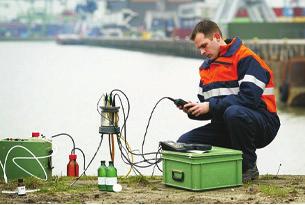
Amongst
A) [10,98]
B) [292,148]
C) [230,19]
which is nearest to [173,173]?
[292,148]

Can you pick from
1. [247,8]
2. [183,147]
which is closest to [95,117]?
[183,147]

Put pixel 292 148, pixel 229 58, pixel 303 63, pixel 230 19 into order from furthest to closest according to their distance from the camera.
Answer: pixel 230 19, pixel 303 63, pixel 292 148, pixel 229 58

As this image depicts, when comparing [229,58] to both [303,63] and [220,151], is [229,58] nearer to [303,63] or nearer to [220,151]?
[220,151]

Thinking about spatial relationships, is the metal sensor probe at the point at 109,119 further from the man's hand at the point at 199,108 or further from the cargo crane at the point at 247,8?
the cargo crane at the point at 247,8

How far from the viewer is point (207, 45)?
6750mm

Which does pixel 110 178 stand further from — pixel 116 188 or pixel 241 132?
pixel 241 132

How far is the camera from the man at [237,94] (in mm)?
6617

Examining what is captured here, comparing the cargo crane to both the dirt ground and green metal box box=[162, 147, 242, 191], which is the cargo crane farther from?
green metal box box=[162, 147, 242, 191]

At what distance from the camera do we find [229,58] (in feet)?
22.2

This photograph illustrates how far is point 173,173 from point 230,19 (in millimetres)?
89134

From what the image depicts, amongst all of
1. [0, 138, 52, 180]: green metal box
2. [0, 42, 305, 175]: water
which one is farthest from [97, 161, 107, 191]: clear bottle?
[0, 42, 305, 175]: water

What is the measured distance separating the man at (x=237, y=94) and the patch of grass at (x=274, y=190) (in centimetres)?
37

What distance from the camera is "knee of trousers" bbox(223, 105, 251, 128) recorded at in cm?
654

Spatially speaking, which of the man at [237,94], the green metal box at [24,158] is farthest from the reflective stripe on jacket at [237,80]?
the green metal box at [24,158]
